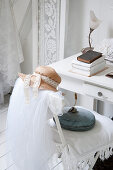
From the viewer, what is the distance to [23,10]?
115 inches

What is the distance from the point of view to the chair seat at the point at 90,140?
1.77 meters

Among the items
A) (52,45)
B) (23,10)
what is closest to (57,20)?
(52,45)

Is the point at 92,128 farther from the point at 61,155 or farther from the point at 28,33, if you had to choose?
the point at 28,33

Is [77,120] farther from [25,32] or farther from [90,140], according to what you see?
[25,32]

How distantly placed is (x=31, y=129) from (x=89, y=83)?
56 cm

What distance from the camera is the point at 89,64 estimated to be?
203 cm

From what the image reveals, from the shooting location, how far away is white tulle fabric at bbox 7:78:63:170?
1.59m

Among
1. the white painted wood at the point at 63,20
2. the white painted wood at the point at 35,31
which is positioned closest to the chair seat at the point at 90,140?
the white painted wood at the point at 63,20

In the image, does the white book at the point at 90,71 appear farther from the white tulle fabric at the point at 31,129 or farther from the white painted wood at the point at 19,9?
the white painted wood at the point at 19,9

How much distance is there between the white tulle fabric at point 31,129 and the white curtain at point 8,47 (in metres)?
1.30

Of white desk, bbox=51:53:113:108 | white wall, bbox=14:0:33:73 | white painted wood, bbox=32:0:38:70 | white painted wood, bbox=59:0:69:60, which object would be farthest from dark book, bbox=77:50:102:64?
white wall, bbox=14:0:33:73

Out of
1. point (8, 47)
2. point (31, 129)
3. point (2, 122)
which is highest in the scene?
point (8, 47)

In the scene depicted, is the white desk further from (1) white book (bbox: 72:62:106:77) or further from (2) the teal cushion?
(2) the teal cushion

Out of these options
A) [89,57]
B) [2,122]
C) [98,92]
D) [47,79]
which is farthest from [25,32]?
[47,79]
